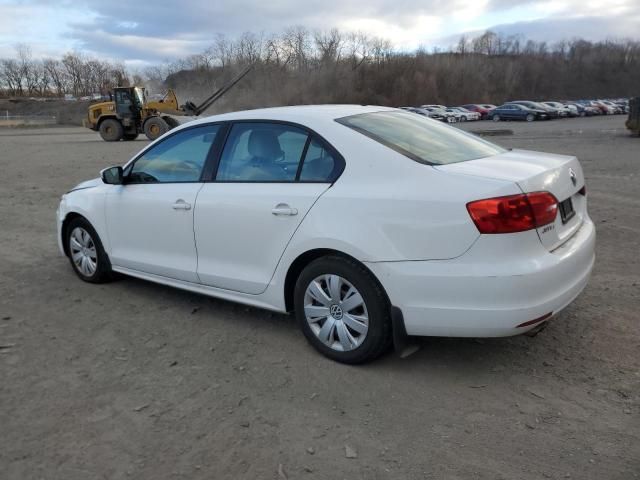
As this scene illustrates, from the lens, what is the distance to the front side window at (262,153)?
3.85m

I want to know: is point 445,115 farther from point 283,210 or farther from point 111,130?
point 283,210

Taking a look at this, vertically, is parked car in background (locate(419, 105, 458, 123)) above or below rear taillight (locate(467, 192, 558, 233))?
A: below

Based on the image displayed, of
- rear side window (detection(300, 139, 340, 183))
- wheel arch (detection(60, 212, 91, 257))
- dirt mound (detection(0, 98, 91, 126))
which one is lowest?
wheel arch (detection(60, 212, 91, 257))

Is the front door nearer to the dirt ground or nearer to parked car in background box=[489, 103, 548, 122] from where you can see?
the dirt ground

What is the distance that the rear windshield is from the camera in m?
3.59

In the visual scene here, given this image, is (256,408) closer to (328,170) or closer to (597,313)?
(328,170)

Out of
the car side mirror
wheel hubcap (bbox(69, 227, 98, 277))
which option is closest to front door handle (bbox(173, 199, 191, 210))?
the car side mirror

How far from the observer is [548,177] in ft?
11.0

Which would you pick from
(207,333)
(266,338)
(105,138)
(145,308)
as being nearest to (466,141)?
(266,338)

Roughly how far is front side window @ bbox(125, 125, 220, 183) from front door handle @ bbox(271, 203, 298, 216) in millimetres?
910

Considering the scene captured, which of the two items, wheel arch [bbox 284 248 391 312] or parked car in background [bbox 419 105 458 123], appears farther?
parked car in background [bbox 419 105 458 123]

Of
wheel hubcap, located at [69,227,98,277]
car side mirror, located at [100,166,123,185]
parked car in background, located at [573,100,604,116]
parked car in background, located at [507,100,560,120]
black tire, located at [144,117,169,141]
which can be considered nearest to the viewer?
car side mirror, located at [100,166,123,185]

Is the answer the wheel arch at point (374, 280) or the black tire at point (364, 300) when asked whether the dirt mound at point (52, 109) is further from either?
the black tire at point (364, 300)

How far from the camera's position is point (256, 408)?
10.5ft
